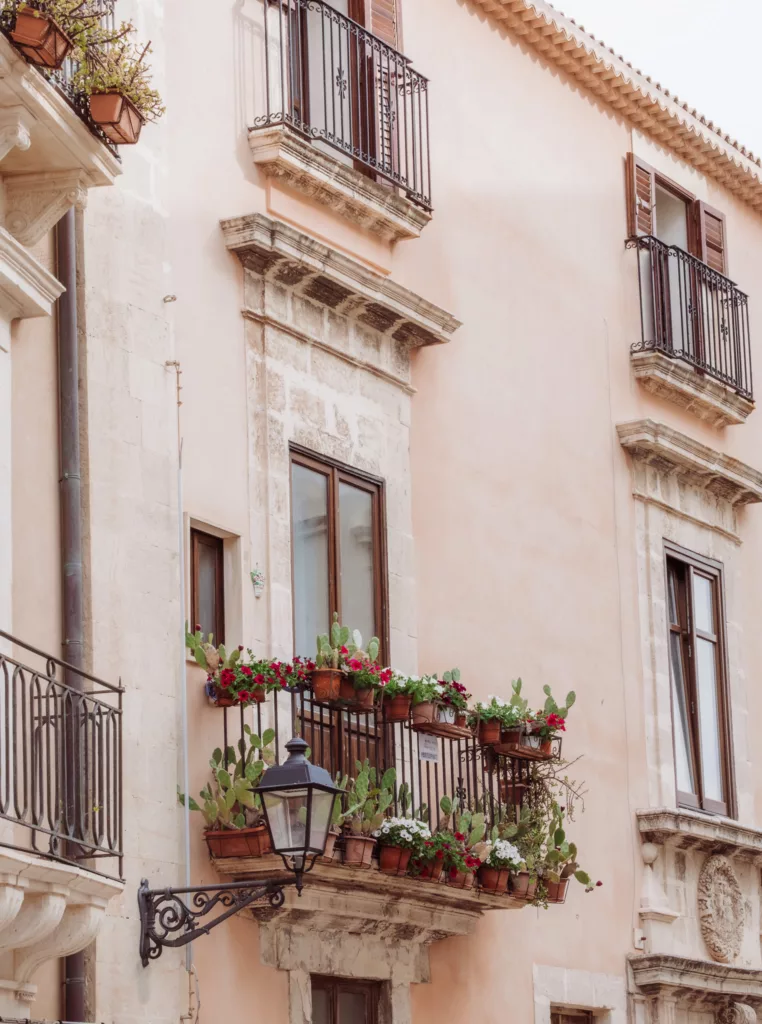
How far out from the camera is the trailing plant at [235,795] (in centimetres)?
1085

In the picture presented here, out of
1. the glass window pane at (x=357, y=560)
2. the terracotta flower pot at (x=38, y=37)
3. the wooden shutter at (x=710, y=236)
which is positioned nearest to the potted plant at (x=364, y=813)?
the glass window pane at (x=357, y=560)

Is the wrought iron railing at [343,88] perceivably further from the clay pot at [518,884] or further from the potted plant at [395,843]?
the clay pot at [518,884]

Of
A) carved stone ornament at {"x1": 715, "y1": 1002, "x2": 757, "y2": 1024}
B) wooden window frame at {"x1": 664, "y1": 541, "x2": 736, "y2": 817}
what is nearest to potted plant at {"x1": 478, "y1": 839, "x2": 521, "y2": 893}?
wooden window frame at {"x1": 664, "y1": 541, "x2": 736, "y2": 817}

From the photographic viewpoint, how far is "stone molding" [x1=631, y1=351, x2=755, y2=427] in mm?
15680

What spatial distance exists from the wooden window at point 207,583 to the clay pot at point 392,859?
1.36 meters

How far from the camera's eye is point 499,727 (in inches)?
495

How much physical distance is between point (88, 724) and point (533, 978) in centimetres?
456

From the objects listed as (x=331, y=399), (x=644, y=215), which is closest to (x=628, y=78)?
(x=644, y=215)

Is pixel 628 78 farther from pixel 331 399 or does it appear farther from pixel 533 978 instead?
pixel 533 978

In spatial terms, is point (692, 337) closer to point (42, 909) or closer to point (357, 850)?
point (357, 850)

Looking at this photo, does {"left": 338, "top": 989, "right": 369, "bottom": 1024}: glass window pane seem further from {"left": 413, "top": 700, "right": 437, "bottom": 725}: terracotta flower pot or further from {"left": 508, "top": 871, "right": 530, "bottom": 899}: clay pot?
{"left": 413, "top": 700, "right": 437, "bottom": 725}: terracotta flower pot

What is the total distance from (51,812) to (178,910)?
4.96 ft

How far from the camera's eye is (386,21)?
13938 millimetres

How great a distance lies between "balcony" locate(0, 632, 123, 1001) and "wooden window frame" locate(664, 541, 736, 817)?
6.36 metres
